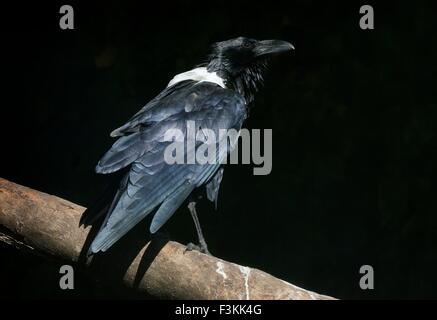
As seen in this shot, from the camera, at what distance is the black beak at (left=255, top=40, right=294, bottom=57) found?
13.6ft

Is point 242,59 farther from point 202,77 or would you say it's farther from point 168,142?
point 168,142

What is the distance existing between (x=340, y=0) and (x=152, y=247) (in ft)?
7.95

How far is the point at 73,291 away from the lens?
457 cm

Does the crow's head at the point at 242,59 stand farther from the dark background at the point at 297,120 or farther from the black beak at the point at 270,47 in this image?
the dark background at the point at 297,120

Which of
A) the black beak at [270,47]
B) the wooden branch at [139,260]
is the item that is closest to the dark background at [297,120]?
the black beak at [270,47]

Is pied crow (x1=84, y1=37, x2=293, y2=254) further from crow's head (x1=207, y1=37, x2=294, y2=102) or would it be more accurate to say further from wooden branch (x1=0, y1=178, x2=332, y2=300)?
wooden branch (x1=0, y1=178, x2=332, y2=300)

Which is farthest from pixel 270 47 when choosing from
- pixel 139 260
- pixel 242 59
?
pixel 139 260

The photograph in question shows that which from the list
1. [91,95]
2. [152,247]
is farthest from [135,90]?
[152,247]

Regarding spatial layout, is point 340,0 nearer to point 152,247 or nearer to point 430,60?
point 430,60

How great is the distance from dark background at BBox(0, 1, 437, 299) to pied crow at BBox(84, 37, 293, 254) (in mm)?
515

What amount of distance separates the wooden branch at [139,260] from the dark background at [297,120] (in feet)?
4.04

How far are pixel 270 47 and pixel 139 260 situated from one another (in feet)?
5.42

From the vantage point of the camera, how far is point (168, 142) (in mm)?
3475

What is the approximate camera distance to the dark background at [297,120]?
463 cm
